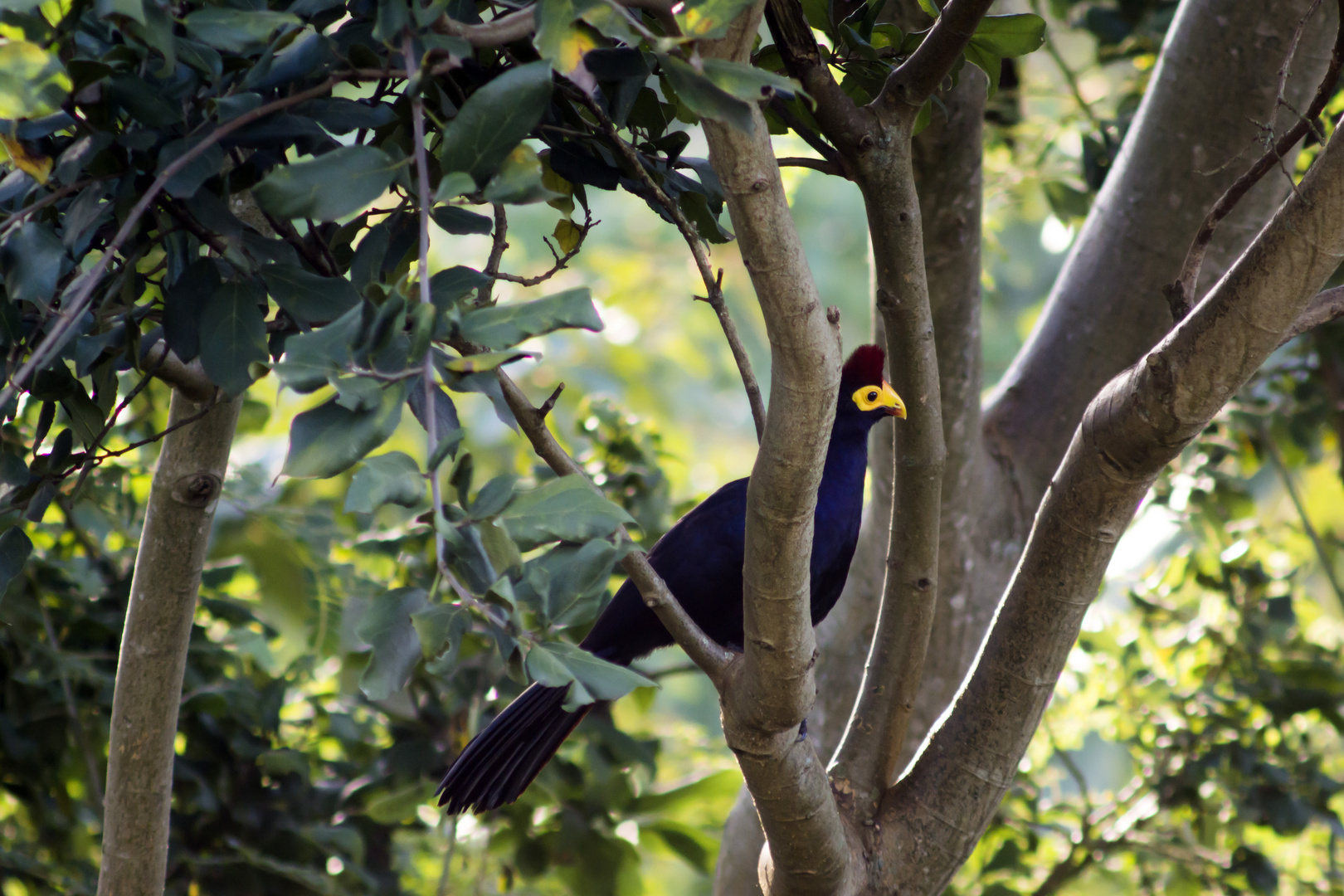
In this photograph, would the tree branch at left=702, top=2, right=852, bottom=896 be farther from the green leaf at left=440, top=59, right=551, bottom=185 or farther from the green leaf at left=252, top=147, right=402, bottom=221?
the green leaf at left=252, top=147, right=402, bottom=221

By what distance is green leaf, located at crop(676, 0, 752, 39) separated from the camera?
82 cm

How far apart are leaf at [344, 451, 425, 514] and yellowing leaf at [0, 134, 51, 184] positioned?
17.1 inches

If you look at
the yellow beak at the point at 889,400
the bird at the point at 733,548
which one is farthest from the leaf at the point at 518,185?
the yellow beak at the point at 889,400

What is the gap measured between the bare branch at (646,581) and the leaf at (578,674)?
0.50 meters

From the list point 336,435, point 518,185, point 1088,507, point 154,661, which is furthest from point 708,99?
point 154,661

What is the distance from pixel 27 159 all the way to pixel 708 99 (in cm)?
59

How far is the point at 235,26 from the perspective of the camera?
852 millimetres

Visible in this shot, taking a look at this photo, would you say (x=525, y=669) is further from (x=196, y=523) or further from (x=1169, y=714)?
(x=1169, y=714)

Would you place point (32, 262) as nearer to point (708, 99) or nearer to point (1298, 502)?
point (708, 99)

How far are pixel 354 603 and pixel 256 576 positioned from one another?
20.0 inches

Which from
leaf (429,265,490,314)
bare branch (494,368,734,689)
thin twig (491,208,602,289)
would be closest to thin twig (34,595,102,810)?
bare branch (494,368,734,689)

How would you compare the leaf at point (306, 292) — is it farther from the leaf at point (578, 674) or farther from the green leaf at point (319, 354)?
the leaf at point (578, 674)

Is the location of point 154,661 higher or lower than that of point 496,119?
lower

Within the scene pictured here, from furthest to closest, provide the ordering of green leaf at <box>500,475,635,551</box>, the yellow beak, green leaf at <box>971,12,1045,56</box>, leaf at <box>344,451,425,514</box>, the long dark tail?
the yellow beak
the long dark tail
green leaf at <box>971,12,1045,56</box>
green leaf at <box>500,475,635,551</box>
leaf at <box>344,451,425,514</box>
